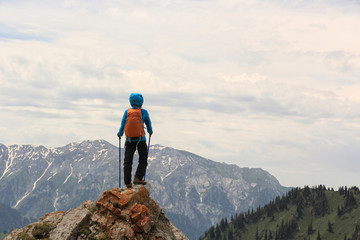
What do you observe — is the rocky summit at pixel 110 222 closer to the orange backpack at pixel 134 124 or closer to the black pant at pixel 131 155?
the black pant at pixel 131 155

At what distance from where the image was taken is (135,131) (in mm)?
23031

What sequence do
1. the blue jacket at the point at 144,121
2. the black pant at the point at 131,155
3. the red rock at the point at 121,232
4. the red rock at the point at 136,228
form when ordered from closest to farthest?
the red rock at the point at 121,232 < the red rock at the point at 136,228 < the blue jacket at the point at 144,121 < the black pant at the point at 131,155

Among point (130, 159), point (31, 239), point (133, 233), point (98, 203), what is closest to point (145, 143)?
point (130, 159)

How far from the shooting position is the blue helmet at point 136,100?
75.5 ft

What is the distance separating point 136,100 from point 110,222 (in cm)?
726

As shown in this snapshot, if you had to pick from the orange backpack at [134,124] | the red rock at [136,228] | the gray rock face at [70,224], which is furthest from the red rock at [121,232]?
the orange backpack at [134,124]

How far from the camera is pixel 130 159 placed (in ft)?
78.2

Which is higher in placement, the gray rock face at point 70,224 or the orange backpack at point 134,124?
the orange backpack at point 134,124

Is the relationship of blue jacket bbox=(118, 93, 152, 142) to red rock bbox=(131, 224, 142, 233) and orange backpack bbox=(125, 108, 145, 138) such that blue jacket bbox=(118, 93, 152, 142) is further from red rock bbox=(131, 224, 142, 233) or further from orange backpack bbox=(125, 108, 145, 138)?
red rock bbox=(131, 224, 142, 233)

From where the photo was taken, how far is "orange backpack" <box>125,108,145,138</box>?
901 inches

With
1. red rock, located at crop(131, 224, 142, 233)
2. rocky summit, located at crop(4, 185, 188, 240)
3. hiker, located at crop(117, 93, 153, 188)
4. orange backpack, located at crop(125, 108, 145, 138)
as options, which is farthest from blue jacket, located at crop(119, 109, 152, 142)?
red rock, located at crop(131, 224, 142, 233)

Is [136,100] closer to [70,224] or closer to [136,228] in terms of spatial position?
[136,228]

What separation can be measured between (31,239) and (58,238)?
1429 mm

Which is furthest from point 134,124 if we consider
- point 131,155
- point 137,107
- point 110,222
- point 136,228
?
point 136,228
